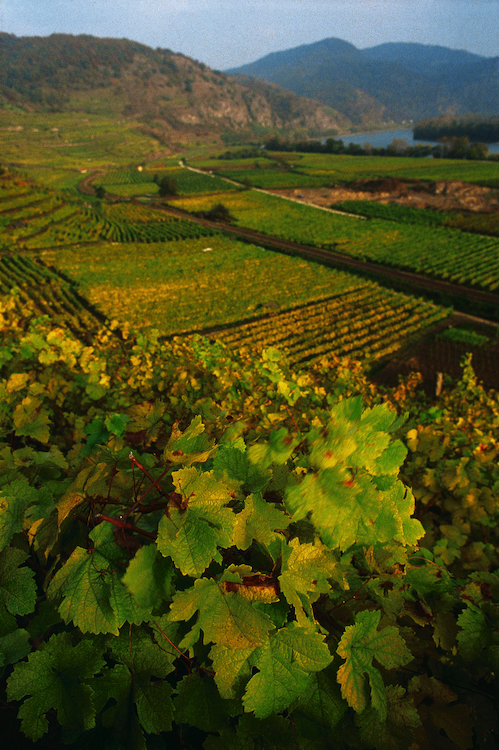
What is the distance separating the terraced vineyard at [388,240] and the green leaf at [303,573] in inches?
1802

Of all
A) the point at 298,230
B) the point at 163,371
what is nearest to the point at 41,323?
the point at 163,371

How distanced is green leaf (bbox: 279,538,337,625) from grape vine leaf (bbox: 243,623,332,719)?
61mm

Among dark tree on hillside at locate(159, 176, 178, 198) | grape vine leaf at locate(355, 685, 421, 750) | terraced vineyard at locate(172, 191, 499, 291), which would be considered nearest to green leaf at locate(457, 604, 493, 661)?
grape vine leaf at locate(355, 685, 421, 750)

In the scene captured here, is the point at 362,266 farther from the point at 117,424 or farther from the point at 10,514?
the point at 10,514

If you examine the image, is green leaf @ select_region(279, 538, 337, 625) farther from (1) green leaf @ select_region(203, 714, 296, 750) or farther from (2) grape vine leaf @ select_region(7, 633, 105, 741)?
(2) grape vine leaf @ select_region(7, 633, 105, 741)

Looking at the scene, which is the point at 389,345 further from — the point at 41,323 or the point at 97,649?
the point at 97,649

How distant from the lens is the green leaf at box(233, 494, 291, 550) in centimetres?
117

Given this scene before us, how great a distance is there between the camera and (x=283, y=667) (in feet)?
3.54

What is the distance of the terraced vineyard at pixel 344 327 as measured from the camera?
1091 inches

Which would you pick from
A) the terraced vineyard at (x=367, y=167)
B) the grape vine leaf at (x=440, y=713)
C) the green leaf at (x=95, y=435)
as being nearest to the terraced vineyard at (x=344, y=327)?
the green leaf at (x=95, y=435)

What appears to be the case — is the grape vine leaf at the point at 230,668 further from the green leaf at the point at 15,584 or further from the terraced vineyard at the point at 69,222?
the terraced vineyard at the point at 69,222

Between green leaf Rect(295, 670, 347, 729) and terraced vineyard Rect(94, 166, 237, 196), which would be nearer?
green leaf Rect(295, 670, 347, 729)

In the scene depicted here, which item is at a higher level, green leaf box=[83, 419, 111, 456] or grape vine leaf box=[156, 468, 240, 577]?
grape vine leaf box=[156, 468, 240, 577]

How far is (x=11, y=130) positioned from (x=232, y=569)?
228676 mm
